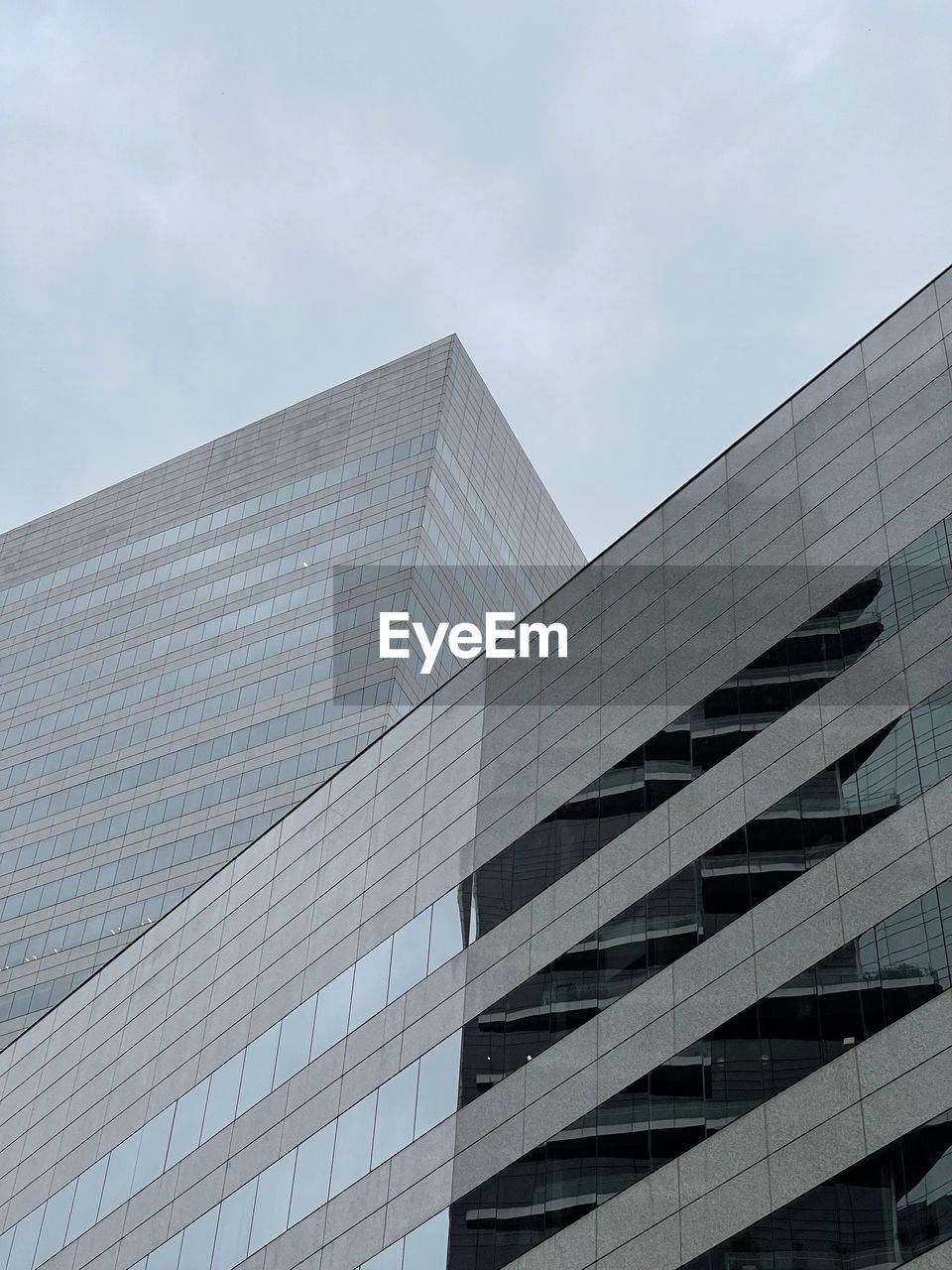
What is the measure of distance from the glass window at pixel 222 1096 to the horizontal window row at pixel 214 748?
47666mm

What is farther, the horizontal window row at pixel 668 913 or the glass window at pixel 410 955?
the glass window at pixel 410 955

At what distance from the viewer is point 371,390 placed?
118562 millimetres

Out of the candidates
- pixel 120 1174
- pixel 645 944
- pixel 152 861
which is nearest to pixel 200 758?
pixel 152 861

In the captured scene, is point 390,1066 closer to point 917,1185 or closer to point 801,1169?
point 801,1169

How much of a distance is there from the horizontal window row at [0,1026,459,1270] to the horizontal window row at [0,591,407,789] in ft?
167

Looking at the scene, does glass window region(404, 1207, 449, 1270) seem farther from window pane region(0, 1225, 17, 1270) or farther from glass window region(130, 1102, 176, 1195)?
window pane region(0, 1225, 17, 1270)

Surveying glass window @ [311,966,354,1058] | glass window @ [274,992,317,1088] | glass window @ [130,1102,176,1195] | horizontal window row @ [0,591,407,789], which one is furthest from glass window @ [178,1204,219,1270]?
horizontal window row @ [0,591,407,789]

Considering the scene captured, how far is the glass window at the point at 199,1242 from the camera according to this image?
39.5 m

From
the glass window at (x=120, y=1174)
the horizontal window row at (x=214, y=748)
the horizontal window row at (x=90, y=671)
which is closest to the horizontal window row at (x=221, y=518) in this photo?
the horizontal window row at (x=90, y=671)

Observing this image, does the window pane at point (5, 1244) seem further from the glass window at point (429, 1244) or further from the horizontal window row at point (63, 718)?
the horizontal window row at point (63, 718)

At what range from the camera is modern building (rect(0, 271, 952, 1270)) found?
26.2 meters

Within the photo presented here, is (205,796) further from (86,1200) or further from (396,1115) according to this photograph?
(396,1115)

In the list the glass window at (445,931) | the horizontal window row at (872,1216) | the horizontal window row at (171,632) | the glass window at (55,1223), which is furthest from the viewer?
the horizontal window row at (171,632)

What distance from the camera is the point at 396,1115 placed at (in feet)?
116
